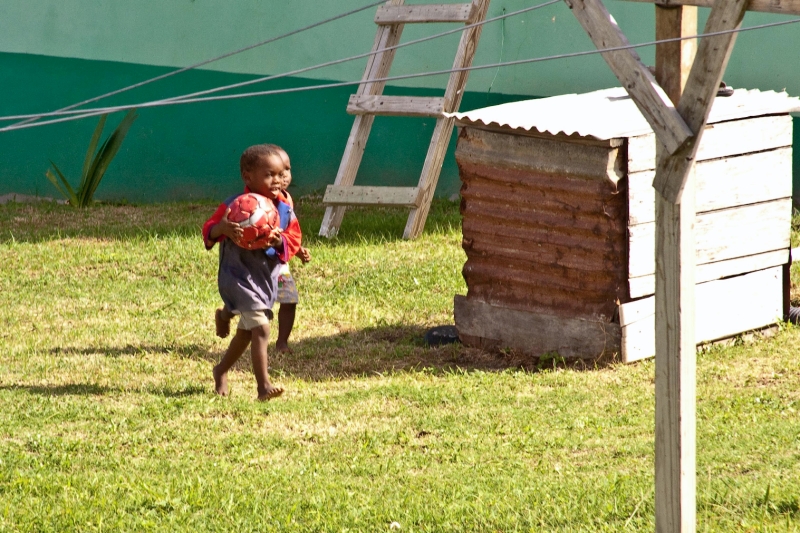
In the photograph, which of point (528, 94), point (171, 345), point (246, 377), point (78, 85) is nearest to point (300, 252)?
point (246, 377)

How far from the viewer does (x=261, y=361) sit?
5.50 m

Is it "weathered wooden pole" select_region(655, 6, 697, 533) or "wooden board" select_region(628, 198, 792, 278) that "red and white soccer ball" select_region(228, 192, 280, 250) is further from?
"weathered wooden pole" select_region(655, 6, 697, 533)

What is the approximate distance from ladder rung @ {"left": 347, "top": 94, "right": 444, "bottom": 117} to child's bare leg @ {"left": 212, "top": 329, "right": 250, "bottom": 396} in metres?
3.91

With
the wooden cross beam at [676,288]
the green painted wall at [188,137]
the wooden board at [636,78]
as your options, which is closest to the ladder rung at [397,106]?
Result: the green painted wall at [188,137]

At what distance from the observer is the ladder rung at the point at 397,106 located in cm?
912

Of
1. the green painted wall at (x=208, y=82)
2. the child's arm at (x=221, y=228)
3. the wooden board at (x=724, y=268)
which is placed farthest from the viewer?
the green painted wall at (x=208, y=82)

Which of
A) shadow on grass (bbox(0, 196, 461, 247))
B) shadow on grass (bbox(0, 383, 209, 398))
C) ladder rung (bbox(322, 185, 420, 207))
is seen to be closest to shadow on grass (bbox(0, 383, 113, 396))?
shadow on grass (bbox(0, 383, 209, 398))

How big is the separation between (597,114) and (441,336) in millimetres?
1651

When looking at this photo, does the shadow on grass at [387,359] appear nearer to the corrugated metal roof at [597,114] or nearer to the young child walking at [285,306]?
the young child walking at [285,306]

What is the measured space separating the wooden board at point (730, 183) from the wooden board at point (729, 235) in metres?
0.05

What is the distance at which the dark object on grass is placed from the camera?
6785mm

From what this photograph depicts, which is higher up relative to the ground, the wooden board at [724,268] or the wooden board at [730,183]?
the wooden board at [730,183]

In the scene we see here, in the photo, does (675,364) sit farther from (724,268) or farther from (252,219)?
(724,268)

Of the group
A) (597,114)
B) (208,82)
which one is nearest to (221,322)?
(597,114)
